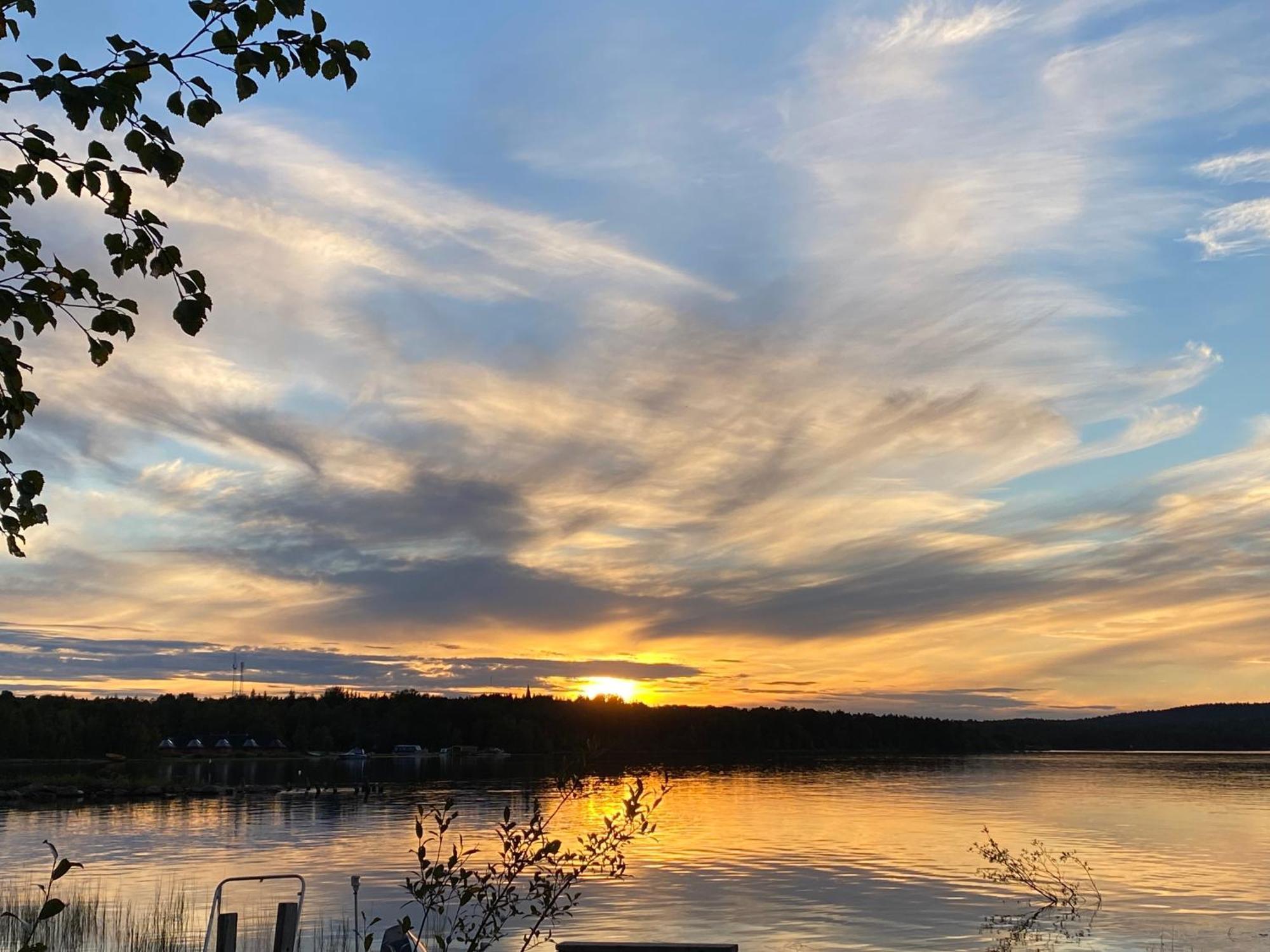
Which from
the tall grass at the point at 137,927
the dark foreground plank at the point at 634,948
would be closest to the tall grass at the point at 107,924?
the tall grass at the point at 137,927

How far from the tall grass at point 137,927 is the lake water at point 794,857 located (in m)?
3.12

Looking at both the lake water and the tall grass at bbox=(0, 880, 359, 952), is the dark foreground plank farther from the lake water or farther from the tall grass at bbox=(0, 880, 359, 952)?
the lake water

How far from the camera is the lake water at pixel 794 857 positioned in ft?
136

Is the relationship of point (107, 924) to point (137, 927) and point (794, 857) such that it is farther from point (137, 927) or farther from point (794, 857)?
point (794, 857)

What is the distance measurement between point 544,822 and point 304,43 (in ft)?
19.8

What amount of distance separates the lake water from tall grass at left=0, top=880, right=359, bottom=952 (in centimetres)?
312

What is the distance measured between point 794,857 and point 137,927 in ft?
130

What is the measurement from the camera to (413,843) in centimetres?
6712

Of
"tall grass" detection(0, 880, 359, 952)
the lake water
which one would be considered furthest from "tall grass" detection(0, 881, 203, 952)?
the lake water

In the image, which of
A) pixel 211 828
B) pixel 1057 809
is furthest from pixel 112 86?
pixel 1057 809

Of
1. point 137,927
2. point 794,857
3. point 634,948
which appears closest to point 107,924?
point 137,927

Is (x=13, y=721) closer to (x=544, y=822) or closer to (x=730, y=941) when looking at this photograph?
(x=730, y=941)

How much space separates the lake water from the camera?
136ft

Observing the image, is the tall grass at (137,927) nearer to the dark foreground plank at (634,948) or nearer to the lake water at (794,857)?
the lake water at (794,857)
